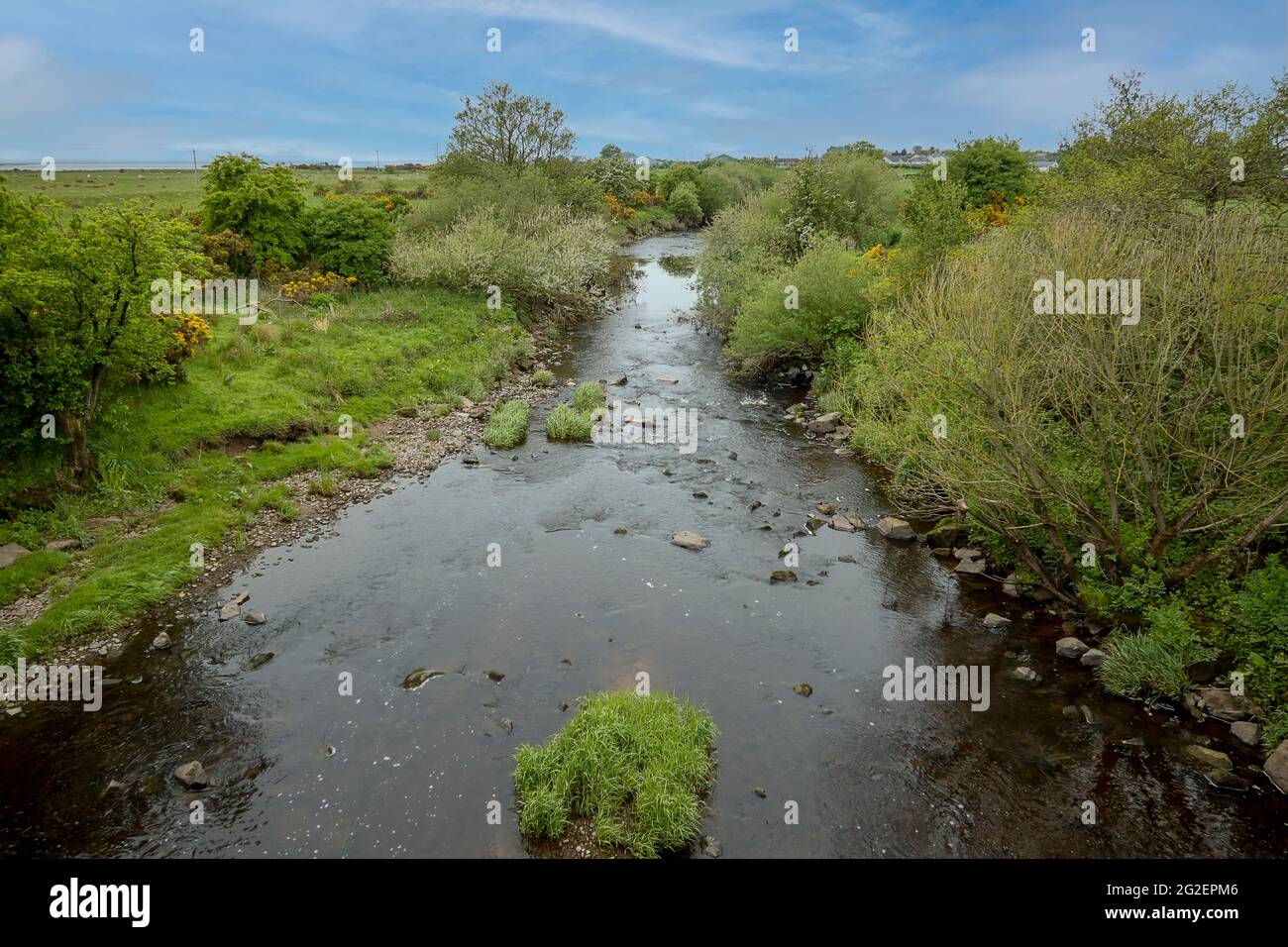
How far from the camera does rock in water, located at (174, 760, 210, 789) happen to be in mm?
10523

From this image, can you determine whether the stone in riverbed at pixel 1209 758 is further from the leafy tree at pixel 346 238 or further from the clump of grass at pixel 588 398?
the leafy tree at pixel 346 238

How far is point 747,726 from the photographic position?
12.2 m

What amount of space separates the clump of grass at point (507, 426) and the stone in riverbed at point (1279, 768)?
20.5 m

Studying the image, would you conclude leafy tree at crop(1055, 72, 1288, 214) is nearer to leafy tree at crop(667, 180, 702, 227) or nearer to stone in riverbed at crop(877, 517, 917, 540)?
stone in riverbed at crop(877, 517, 917, 540)

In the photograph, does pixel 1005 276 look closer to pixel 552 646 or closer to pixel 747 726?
pixel 747 726

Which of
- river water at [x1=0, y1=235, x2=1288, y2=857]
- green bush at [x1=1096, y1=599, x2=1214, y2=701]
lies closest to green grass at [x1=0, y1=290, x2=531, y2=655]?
river water at [x1=0, y1=235, x2=1288, y2=857]

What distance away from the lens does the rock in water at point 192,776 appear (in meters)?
10.5

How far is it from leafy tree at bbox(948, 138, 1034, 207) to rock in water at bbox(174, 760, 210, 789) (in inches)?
1925

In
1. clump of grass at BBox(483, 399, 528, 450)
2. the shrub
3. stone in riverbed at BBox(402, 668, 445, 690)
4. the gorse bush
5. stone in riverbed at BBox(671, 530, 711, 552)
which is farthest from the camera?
the gorse bush

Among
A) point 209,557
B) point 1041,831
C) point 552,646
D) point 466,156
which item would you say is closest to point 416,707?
point 552,646

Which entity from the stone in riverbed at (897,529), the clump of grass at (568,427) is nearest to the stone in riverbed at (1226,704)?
the stone in riverbed at (897,529)

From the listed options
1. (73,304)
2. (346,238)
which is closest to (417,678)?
(73,304)

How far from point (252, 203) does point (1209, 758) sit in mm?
37510
